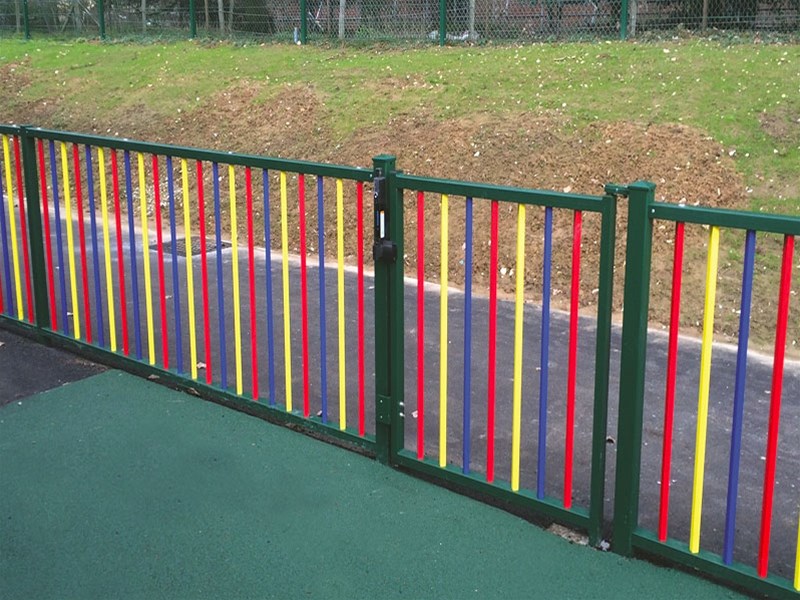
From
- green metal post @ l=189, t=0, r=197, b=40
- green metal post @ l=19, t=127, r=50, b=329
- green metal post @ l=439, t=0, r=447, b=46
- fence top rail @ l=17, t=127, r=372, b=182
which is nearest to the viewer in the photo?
fence top rail @ l=17, t=127, r=372, b=182

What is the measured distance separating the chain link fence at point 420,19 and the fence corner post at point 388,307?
11.1 m

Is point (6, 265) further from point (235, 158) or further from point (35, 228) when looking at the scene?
point (235, 158)

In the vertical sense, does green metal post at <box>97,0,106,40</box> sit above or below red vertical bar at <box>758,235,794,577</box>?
above

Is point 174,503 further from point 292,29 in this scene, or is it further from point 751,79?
point 292,29

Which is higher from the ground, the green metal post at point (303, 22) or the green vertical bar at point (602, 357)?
the green metal post at point (303, 22)

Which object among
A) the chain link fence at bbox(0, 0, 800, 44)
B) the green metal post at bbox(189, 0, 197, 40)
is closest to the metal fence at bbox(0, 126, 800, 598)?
the chain link fence at bbox(0, 0, 800, 44)

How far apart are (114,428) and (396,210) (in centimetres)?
182

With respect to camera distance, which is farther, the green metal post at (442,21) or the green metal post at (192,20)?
the green metal post at (192,20)

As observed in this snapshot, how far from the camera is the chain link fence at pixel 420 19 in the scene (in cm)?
1414

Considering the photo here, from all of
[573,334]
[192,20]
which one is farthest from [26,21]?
[573,334]

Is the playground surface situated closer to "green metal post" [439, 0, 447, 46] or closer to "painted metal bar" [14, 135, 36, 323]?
"painted metal bar" [14, 135, 36, 323]

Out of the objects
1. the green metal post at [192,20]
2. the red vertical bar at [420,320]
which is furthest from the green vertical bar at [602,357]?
the green metal post at [192,20]

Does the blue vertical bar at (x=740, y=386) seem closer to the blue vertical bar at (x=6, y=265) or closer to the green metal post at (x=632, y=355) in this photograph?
the green metal post at (x=632, y=355)

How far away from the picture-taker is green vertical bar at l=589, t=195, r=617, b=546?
Answer: 344 cm
